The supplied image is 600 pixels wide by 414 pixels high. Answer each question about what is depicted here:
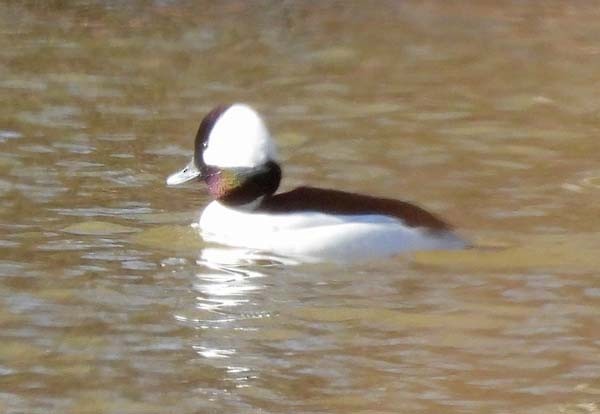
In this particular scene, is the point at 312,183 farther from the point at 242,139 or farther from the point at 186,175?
the point at 242,139

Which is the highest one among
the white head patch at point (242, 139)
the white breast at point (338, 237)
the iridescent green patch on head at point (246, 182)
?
the white head patch at point (242, 139)

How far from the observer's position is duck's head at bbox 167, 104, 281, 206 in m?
9.67

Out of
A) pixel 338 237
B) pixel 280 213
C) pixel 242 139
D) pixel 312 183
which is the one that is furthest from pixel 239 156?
pixel 312 183

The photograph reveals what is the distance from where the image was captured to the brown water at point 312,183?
737 centimetres

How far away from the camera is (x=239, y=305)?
8.45 meters

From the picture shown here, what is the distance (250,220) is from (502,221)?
1.62 meters

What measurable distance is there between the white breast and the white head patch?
0.41 m

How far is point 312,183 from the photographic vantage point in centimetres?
1112

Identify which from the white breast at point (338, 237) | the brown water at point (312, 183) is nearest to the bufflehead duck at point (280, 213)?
the white breast at point (338, 237)

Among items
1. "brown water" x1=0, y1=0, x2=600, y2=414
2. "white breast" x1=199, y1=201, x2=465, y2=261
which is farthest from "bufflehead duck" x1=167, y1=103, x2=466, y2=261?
"brown water" x1=0, y1=0, x2=600, y2=414

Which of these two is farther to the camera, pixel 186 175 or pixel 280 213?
pixel 186 175

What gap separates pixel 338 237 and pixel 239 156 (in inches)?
34.1

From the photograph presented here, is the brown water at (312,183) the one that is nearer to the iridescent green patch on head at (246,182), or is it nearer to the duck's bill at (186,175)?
the duck's bill at (186,175)

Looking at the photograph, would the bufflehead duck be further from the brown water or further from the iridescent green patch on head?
the brown water
